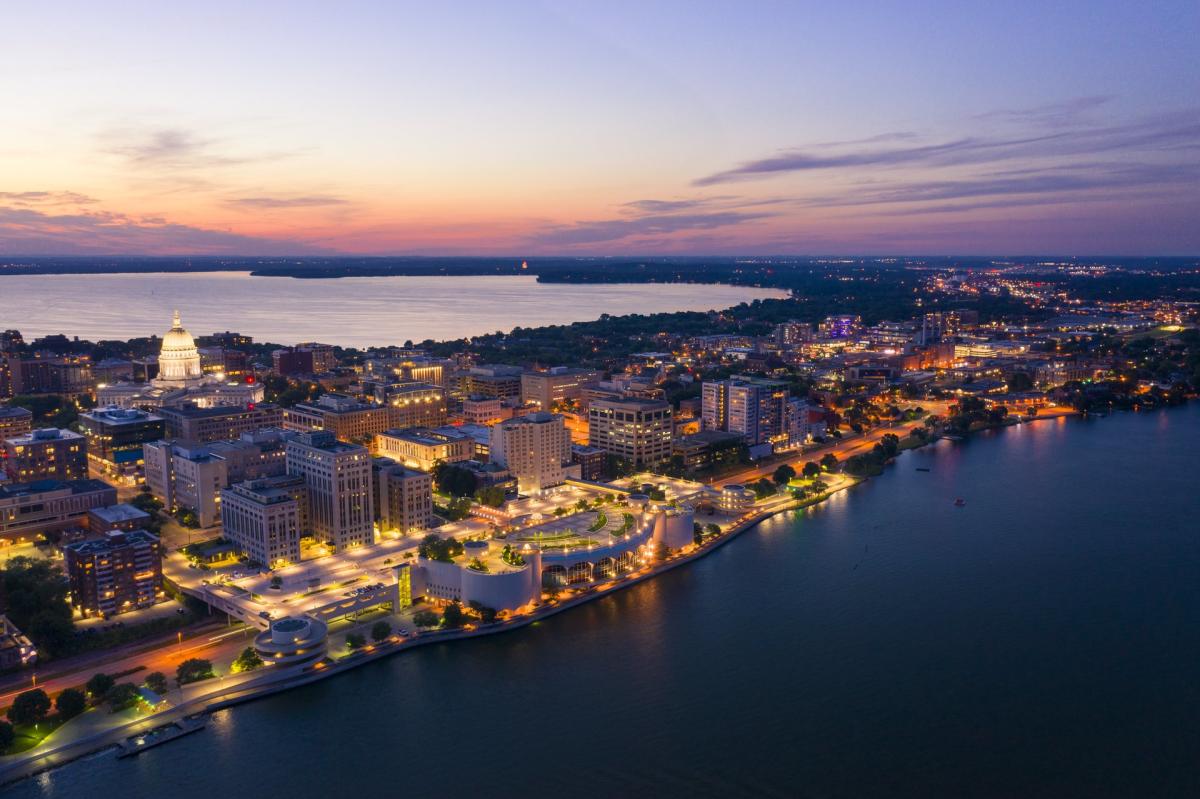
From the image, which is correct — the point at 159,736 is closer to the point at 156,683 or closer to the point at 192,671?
the point at 156,683

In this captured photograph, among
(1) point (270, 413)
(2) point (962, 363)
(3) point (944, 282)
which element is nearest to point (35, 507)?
(1) point (270, 413)

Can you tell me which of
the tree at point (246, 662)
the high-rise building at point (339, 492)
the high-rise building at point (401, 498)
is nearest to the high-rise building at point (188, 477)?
the high-rise building at point (339, 492)

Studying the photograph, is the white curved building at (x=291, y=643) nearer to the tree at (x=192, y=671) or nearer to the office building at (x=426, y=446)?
the tree at (x=192, y=671)

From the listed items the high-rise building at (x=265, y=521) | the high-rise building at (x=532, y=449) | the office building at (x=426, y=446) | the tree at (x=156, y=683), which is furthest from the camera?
the office building at (x=426, y=446)

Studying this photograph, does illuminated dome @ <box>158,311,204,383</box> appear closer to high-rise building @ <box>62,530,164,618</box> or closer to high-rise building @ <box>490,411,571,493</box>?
high-rise building @ <box>490,411,571,493</box>

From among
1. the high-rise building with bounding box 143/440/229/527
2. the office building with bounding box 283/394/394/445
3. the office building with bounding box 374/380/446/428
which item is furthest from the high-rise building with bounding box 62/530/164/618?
the office building with bounding box 374/380/446/428

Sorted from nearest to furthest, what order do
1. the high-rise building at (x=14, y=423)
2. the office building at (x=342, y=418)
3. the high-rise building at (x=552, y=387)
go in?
the high-rise building at (x=14, y=423)
the office building at (x=342, y=418)
the high-rise building at (x=552, y=387)
